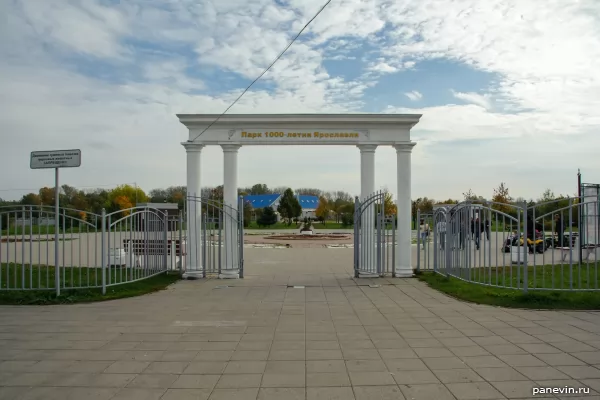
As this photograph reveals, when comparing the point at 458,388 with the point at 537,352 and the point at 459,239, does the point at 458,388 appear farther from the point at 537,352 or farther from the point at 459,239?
the point at 459,239

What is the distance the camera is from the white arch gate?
13086 millimetres

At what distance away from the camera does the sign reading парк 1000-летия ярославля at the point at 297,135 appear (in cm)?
1322

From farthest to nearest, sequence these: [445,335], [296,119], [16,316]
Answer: [296,119] < [16,316] < [445,335]

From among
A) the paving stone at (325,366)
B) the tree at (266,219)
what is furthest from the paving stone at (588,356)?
the tree at (266,219)

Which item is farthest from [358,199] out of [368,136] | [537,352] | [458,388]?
[458,388]

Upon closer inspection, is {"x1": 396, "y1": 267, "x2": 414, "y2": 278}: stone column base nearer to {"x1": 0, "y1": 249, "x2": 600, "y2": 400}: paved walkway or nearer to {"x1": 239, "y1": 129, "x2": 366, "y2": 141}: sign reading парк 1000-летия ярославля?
{"x1": 0, "y1": 249, "x2": 600, "y2": 400}: paved walkway

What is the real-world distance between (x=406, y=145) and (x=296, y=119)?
3163 millimetres

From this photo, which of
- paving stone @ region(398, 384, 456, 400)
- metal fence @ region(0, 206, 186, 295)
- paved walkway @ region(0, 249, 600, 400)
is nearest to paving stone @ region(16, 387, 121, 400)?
paved walkway @ region(0, 249, 600, 400)

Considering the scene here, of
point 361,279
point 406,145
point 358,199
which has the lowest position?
point 361,279

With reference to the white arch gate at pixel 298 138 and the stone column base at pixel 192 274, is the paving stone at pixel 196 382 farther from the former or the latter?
the stone column base at pixel 192 274

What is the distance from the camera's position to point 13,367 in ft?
18.5

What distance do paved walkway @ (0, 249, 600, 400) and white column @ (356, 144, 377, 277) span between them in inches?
120

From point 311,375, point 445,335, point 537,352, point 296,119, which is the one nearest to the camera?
point 311,375

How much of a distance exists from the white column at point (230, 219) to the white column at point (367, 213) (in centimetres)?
355
